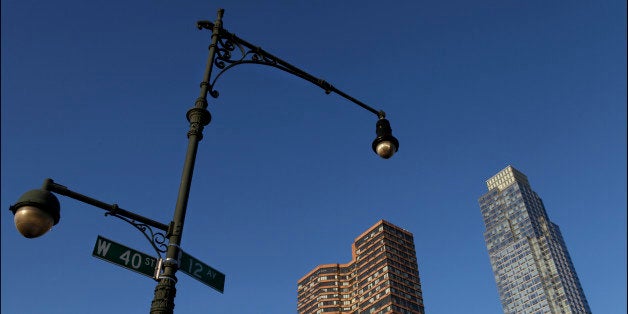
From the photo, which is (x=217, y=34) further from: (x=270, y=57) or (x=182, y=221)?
(x=182, y=221)

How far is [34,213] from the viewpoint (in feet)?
18.5

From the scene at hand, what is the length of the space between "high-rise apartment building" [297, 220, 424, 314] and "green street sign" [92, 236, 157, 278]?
122 metres

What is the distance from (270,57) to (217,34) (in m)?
1.04

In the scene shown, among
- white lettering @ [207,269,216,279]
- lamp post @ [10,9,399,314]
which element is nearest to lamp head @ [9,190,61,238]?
lamp post @ [10,9,399,314]

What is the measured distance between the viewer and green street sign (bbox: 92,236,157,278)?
5.99m

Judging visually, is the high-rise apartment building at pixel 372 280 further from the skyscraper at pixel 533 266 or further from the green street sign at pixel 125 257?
the green street sign at pixel 125 257

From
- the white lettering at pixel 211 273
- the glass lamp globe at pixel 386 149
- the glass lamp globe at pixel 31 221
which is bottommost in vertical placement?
the white lettering at pixel 211 273

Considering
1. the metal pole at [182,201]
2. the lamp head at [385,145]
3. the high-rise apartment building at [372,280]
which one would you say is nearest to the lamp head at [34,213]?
the metal pole at [182,201]

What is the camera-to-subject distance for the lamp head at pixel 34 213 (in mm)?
5652

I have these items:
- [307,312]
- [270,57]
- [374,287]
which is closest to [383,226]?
[374,287]

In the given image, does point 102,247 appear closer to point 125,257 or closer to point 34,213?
point 125,257

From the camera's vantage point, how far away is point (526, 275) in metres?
180

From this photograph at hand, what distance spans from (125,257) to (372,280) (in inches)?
5302

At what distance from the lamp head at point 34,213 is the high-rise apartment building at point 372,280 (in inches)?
4828
